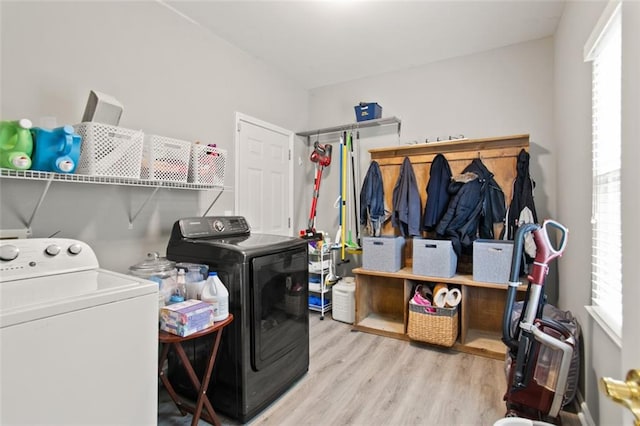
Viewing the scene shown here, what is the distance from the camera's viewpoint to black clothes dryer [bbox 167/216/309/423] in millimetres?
1776

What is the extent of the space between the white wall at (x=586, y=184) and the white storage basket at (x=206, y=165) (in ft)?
6.95

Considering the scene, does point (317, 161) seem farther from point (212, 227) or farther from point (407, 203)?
point (212, 227)

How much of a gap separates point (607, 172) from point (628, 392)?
5.00ft

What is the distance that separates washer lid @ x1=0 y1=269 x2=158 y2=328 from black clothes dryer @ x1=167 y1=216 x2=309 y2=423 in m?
0.53

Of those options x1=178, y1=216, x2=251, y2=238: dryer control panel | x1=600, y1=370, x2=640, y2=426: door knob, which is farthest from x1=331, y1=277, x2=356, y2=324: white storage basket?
x1=600, y1=370, x2=640, y2=426: door knob

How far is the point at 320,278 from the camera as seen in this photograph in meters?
3.48

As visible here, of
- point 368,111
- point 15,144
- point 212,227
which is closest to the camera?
point 15,144

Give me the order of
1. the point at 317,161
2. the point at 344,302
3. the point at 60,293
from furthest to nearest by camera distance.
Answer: the point at 317,161 → the point at 344,302 → the point at 60,293

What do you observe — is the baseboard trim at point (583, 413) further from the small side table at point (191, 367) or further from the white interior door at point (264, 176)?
the white interior door at point (264, 176)

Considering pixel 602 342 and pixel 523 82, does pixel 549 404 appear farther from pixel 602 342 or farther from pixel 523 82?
pixel 523 82

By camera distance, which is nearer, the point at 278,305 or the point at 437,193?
the point at 278,305

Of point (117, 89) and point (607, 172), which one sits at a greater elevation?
point (117, 89)

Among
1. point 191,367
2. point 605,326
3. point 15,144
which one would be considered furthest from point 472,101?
point 15,144

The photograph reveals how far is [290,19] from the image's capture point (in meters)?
2.57
